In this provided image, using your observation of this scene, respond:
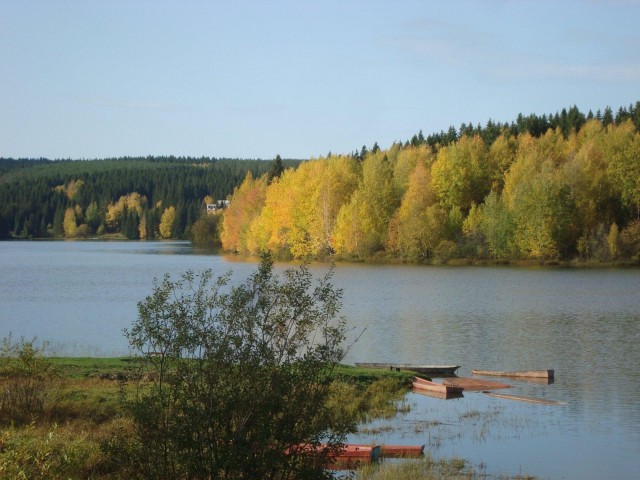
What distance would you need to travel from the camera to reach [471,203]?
299ft

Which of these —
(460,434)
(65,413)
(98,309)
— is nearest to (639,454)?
(460,434)

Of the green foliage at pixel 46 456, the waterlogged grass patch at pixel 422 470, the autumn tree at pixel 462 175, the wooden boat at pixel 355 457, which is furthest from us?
the autumn tree at pixel 462 175

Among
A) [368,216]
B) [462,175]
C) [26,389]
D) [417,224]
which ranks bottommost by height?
[26,389]

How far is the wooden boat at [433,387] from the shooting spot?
23.6 m

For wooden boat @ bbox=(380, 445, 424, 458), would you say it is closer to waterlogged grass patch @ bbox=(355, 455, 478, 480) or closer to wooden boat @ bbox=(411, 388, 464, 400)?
waterlogged grass patch @ bbox=(355, 455, 478, 480)

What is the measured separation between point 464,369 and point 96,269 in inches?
2362

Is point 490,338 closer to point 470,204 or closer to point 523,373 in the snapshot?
point 523,373

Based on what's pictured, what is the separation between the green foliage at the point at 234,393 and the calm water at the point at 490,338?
23.1 feet

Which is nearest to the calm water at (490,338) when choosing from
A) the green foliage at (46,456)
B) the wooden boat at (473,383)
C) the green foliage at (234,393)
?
the wooden boat at (473,383)

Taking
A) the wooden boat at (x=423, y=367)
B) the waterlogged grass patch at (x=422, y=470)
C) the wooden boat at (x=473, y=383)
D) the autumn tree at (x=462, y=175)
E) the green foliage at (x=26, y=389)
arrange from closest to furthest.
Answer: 1. the waterlogged grass patch at (x=422, y=470)
2. the green foliage at (x=26, y=389)
3. the wooden boat at (x=473, y=383)
4. the wooden boat at (x=423, y=367)
5. the autumn tree at (x=462, y=175)

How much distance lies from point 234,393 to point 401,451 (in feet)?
23.0

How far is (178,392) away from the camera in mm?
10914

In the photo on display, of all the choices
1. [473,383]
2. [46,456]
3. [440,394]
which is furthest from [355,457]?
[473,383]

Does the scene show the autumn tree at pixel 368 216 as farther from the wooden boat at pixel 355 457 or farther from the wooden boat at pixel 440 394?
the wooden boat at pixel 355 457
